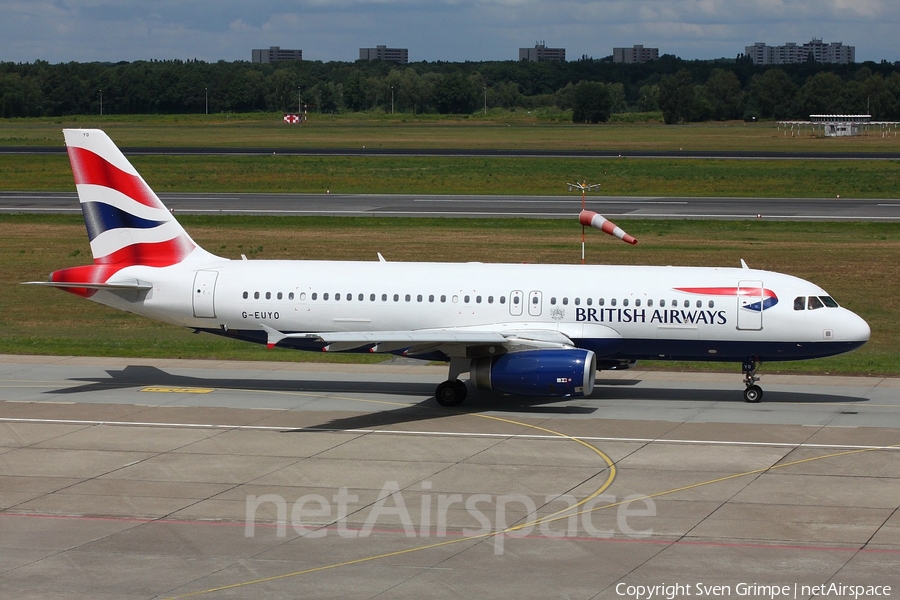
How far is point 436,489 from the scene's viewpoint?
23.6 meters

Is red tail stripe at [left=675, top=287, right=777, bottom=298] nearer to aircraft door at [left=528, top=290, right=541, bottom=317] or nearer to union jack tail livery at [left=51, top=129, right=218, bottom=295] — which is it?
aircraft door at [left=528, top=290, right=541, bottom=317]

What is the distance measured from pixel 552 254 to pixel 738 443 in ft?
108

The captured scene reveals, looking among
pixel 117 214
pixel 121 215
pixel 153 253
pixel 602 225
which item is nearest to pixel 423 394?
pixel 153 253

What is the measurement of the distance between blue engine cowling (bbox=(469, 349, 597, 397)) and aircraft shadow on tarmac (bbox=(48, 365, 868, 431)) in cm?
139

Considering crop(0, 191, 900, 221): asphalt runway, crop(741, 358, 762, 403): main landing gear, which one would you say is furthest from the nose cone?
crop(0, 191, 900, 221): asphalt runway

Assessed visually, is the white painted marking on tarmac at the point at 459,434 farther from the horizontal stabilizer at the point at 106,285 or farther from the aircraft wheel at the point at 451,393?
the horizontal stabilizer at the point at 106,285

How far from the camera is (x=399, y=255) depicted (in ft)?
193

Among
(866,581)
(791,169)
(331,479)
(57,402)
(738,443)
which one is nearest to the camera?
(866,581)

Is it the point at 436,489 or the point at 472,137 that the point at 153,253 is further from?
the point at 472,137

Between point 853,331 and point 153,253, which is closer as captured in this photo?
point 853,331

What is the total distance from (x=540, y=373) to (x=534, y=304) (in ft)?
9.81

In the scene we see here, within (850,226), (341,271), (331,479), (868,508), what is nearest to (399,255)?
(341,271)

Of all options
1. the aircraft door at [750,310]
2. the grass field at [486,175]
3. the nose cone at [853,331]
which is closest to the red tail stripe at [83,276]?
the aircraft door at [750,310]

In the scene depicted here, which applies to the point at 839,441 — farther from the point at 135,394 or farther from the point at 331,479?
the point at 135,394
